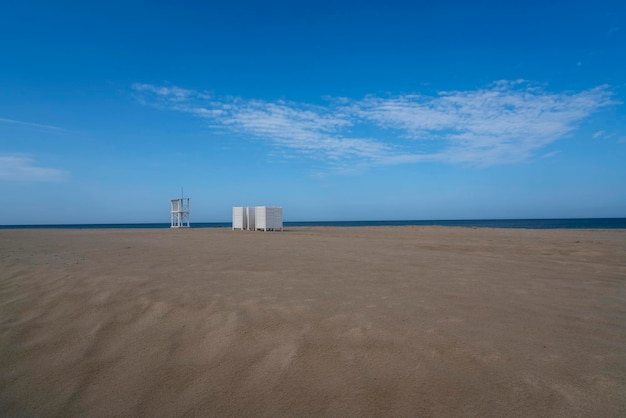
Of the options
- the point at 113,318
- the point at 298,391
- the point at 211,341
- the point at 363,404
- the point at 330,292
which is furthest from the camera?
the point at 330,292

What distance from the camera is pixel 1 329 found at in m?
3.93

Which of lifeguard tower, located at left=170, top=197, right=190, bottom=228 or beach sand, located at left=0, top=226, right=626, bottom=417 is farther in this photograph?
lifeguard tower, located at left=170, top=197, right=190, bottom=228

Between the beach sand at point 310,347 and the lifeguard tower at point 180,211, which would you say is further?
the lifeguard tower at point 180,211

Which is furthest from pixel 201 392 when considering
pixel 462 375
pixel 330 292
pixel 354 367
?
pixel 330 292

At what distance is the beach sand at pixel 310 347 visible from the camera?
2.57m

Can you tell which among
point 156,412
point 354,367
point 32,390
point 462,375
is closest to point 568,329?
point 462,375

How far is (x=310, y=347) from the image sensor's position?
10.8 ft

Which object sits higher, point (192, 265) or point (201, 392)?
point (192, 265)

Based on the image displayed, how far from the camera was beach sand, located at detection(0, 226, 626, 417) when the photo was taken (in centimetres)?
257

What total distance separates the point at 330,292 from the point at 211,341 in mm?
2084

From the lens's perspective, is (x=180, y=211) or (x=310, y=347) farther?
(x=180, y=211)

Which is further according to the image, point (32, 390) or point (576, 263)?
point (576, 263)

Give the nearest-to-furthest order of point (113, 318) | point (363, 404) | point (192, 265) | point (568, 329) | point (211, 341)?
point (363, 404), point (211, 341), point (568, 329), point (113, 318), point (192, 265)

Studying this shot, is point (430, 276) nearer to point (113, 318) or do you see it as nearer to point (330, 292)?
point (330, 292)
